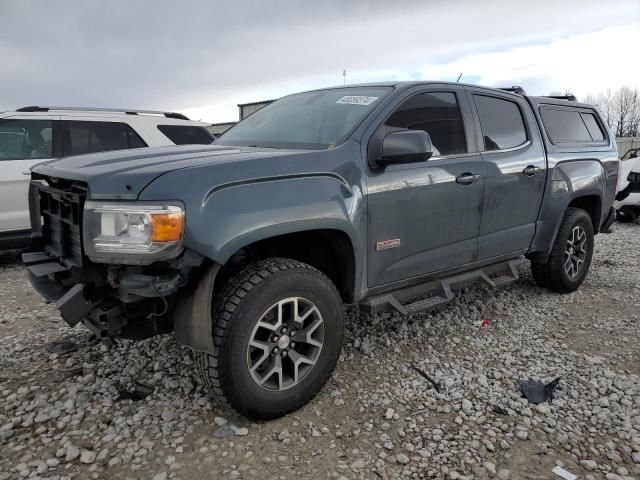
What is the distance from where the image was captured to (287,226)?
2570mm

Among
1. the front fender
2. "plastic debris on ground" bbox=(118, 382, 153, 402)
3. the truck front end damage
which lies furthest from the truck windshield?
"plastic debris on ground" bbox=(118, 382, 153, 402)

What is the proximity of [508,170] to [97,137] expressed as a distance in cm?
494

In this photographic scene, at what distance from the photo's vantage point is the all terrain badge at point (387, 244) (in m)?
3.06

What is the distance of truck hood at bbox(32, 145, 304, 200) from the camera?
229cm

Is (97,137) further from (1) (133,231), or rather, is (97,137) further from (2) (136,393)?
(1) (133,231)

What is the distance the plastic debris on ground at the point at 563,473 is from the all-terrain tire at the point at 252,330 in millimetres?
1274

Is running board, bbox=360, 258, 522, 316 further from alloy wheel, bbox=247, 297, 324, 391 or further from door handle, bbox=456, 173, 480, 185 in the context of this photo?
door handle, bbox=456, 173, 480, 185

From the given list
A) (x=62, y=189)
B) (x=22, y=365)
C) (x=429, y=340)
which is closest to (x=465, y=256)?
(x=429, y=340)

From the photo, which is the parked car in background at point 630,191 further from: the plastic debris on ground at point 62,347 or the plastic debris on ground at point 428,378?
the plastic debris on ground at point 62,347

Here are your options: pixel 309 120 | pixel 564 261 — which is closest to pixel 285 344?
pixel 309 120

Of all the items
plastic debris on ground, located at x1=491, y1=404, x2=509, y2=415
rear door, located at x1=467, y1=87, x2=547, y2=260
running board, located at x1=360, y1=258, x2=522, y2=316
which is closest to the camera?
plastic debris on ground, located at x1=491, y1=404, x2=509, y2=415

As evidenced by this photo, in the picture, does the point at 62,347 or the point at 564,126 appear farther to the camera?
the point at 564,126

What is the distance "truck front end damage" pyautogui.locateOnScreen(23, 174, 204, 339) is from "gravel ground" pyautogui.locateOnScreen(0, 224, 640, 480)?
60 centimetres

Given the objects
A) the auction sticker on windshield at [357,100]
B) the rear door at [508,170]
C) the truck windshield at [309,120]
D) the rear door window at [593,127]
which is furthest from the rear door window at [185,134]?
the rear door window at [593,127]
